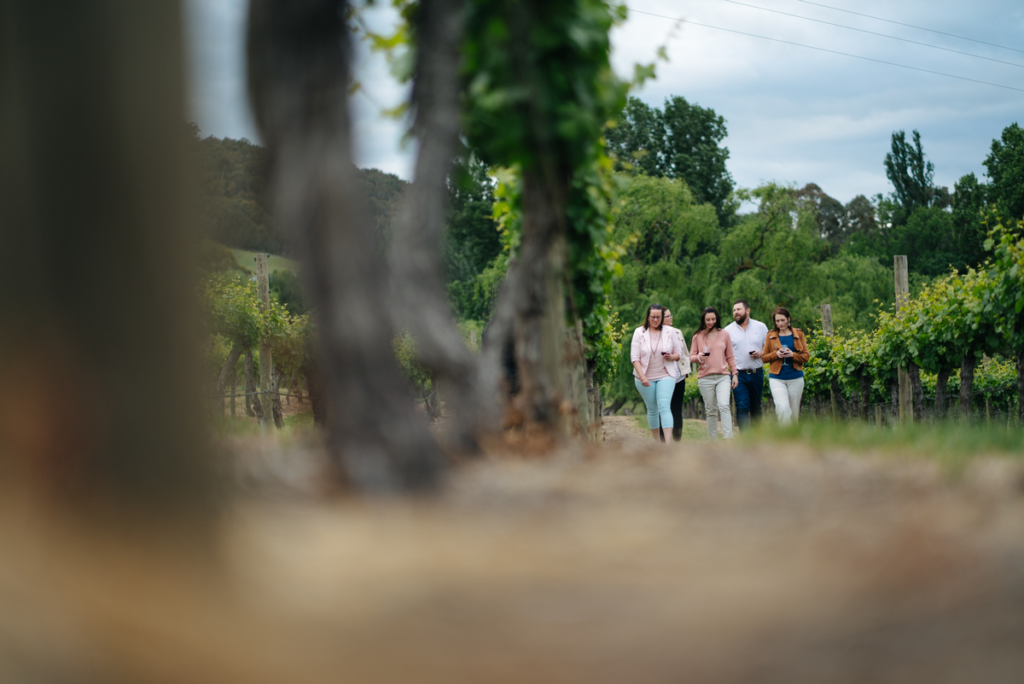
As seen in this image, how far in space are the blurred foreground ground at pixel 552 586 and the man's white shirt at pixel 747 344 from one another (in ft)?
17.8

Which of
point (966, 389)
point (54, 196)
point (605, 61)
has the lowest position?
point (966, 389)

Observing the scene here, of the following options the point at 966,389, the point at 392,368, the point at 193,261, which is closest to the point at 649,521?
the point at 392,368

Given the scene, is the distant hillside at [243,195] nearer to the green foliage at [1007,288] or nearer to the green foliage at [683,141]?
the green foliage at [1007,288]

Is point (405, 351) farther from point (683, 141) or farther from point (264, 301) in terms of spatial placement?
point (683, 141)

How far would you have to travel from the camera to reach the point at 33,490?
2.05 metres

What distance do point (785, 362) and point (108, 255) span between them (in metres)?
6.79

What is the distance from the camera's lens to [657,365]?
7.24m

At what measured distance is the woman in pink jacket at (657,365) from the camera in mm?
7117

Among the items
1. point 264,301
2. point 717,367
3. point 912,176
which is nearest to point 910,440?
point 717,367

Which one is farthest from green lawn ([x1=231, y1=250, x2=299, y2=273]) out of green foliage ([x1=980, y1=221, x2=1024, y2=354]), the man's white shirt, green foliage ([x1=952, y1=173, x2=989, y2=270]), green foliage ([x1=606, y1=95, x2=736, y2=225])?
green foliage ([x1=952, y1=173, x2=989, y2=270])

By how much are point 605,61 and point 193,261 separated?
1.74 metres

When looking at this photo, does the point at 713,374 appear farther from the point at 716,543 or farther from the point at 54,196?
the point at 54,196

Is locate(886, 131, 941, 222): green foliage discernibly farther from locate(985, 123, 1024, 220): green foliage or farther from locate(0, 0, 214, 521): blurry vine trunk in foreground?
locate(0, 0, 214, 521): blurry vine trunk in foreground

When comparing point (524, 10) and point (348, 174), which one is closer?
point (348, 174)
